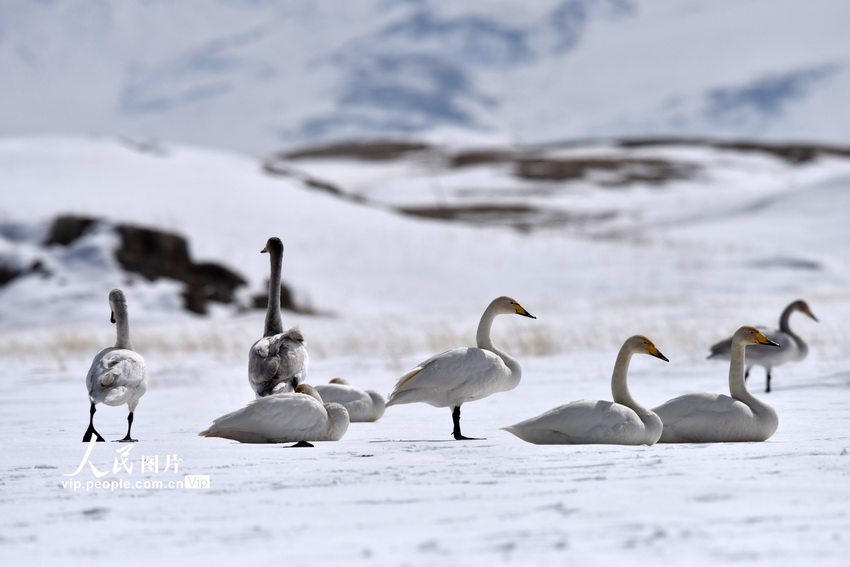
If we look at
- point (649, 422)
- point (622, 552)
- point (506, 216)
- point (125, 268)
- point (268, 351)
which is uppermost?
point (506, 216)

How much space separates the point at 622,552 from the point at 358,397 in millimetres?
4473

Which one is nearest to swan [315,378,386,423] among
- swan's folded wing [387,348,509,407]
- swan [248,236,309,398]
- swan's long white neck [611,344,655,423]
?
swan [248,236,309,398]

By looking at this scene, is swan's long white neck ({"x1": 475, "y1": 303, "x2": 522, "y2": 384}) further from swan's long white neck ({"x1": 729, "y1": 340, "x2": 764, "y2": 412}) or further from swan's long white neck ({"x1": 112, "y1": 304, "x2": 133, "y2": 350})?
swan's long white neck ({"x1": 112, "y1": 304, "x2": 133, "y2": 350})

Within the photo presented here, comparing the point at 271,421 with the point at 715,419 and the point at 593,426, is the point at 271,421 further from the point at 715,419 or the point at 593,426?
the point at 715,419

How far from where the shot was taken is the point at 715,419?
273 inches

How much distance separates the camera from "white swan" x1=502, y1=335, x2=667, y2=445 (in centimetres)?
669

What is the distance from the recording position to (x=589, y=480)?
558cm

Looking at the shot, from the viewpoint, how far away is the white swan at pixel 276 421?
6965 mm

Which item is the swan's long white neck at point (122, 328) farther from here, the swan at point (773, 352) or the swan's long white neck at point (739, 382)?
the swan at point (773, 352)

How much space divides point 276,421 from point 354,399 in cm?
154

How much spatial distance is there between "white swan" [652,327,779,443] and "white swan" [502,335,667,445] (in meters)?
0.24

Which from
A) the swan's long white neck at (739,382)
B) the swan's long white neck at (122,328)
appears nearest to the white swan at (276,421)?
the swan's long white neck at (122,328)

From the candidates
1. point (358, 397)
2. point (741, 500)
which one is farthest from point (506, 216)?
point (741, 500)

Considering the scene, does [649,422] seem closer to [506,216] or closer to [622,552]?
[622,552]
